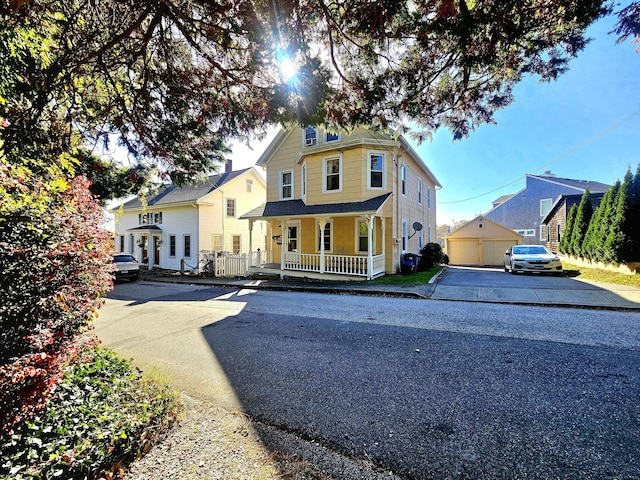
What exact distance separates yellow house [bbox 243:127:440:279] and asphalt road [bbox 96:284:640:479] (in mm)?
6493

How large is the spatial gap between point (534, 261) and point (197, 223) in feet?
64.9

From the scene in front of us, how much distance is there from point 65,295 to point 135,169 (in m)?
4.95

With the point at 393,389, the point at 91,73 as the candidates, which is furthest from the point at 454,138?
the point at 91,73

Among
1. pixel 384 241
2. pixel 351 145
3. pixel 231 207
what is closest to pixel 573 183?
pixel 384 241

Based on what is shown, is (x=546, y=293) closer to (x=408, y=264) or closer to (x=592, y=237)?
(x=408, y=264)

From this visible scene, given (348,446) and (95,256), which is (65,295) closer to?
(95,256)

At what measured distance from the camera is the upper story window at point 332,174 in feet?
48.5

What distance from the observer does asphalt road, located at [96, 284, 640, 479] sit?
2.46m

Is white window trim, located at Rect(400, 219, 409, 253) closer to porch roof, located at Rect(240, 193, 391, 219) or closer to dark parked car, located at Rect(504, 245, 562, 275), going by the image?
porch roof, located at Rect(240, 193, 391, 219)

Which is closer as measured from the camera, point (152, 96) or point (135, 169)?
point (152, 96)

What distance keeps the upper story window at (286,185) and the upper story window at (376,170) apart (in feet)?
16.6

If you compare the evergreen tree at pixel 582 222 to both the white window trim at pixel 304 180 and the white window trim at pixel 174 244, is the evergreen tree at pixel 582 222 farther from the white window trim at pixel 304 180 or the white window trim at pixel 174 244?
the white window trim at pixel 174 244

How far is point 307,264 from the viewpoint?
49.6 ft

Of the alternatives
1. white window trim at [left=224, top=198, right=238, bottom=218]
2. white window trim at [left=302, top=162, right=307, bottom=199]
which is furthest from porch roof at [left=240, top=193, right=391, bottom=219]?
white window trim at [left=224, top=198, right=238, bottom=218]
